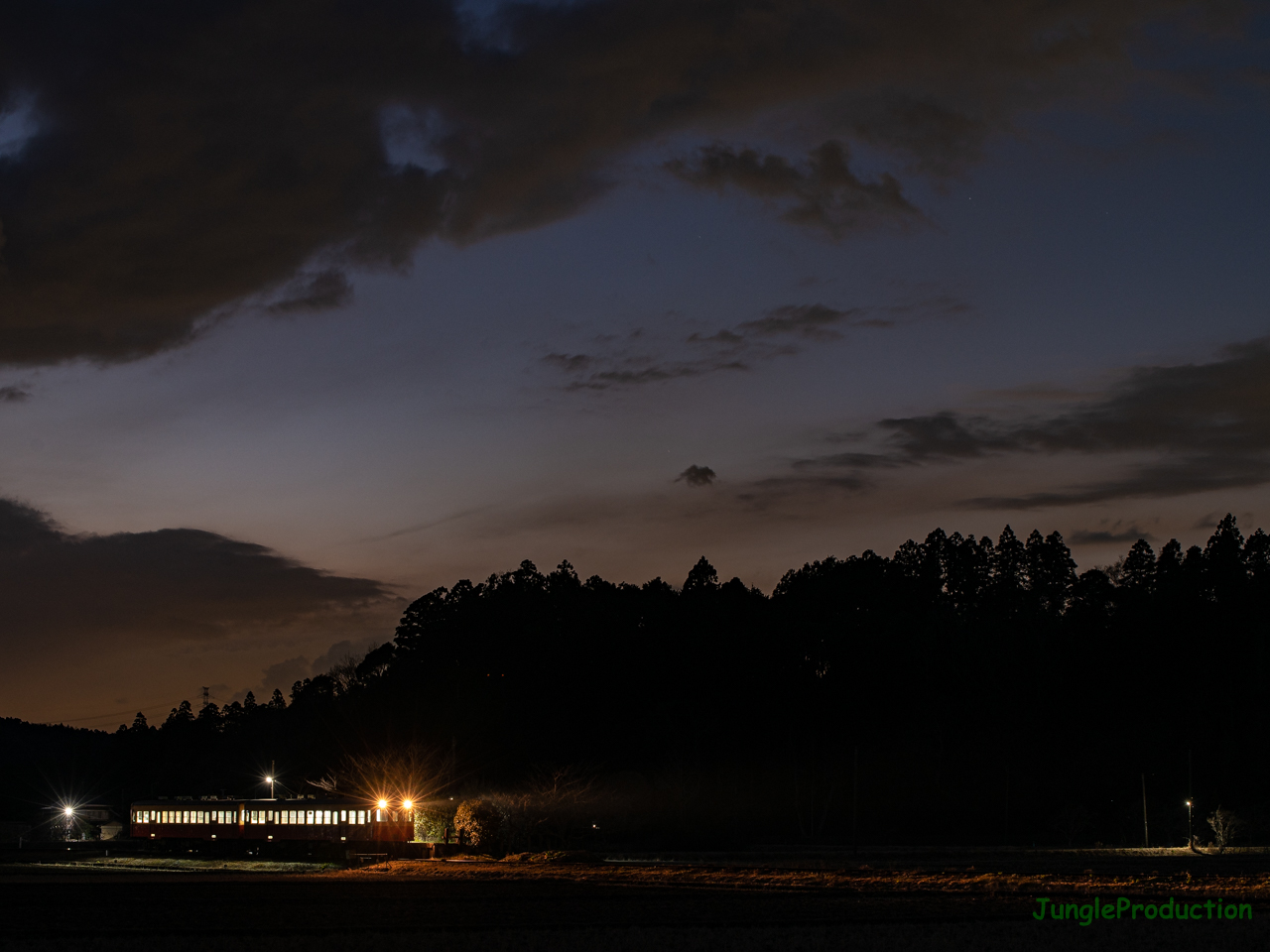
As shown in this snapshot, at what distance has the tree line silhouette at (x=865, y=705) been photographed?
347ft

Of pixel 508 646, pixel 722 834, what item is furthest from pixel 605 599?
pixel 722 834

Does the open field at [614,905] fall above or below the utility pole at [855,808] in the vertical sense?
above

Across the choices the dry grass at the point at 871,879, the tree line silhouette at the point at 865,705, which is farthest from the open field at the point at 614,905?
the tree line silhouette at the point at 865,705

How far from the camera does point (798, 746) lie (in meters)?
111

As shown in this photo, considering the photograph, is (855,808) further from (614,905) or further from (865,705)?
(614,905)

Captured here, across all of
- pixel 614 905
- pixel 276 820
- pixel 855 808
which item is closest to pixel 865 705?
pixel 855 808

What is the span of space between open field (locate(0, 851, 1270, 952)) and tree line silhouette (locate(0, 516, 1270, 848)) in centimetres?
4261

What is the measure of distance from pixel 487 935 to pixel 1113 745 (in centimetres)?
9762

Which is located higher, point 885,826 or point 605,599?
point 605,599

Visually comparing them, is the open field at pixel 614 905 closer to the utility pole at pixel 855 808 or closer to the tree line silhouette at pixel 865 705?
the utility pole at pixel 855 808

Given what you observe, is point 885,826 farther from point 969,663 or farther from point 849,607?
point 849,607

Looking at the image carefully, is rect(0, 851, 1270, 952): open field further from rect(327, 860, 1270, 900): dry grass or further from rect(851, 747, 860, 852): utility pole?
rect(851, 747, 860, 852): utility pole

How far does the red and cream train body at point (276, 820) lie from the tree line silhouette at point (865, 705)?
74.3ft

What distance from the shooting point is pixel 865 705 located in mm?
114125
